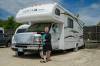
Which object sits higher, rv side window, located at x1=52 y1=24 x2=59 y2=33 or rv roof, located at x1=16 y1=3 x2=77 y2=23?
rv roof, located at x1=16 y1=3 x2=77 y2=23

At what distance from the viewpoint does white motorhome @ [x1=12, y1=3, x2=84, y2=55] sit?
40.5 feet

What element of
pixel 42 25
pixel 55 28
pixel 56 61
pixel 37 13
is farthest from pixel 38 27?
pixel 56 61

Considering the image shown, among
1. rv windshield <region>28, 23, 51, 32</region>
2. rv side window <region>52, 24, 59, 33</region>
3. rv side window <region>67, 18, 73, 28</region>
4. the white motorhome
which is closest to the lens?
the white motorhome

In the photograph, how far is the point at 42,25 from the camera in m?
13.5

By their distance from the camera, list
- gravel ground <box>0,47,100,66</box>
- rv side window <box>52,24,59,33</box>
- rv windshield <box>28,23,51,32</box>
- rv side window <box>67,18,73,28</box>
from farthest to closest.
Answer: rv side window <box>67,18,73,28</box> < rv side window <box>52,24,59,33</box> < rv windshield <box>28,23,51,32</box> < gravel ground <box>0,47,100,66</box>

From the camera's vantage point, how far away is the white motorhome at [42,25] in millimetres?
12341

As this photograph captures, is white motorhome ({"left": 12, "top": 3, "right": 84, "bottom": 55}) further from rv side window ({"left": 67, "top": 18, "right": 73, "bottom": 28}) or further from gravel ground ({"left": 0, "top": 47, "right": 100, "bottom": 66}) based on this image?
gravel ground ({"left": 0, "top": 47, "right": 100, "bottom": 66})

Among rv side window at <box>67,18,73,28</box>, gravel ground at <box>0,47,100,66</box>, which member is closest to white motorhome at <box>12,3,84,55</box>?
rv side window at <box>67,18,73,28</box>

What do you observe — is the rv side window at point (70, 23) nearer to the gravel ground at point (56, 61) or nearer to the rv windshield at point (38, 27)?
the rv windshield at point (38, 27)

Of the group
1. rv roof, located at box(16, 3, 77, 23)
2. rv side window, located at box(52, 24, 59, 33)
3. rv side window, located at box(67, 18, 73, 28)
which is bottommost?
rv side window, located at box(52, 24, 59, 33)

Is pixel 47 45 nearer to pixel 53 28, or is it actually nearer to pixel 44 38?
pixel 44 38

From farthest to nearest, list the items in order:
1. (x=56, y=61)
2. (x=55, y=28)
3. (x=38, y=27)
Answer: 1. (x=55, y=28)
2. (x=38, y=27)
3. (x=56, y=61)

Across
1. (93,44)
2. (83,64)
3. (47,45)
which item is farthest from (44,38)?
(93,44)

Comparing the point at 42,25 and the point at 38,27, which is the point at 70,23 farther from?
the point at 38,27
